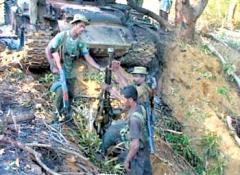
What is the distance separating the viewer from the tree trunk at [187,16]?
1006cm

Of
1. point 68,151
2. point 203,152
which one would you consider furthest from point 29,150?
point 203,152

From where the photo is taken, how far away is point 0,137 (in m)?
5.00

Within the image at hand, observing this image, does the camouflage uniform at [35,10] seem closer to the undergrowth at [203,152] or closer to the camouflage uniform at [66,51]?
the camouflage uniform at [66,51]

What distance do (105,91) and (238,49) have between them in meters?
6.20

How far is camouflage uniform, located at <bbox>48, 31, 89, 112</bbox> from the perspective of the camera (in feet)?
22.1

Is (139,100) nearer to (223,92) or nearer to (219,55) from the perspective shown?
(223,92)

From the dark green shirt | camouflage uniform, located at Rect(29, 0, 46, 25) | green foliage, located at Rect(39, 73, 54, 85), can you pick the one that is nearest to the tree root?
the dark green shirt

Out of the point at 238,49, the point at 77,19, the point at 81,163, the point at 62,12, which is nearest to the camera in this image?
the point at 81,163

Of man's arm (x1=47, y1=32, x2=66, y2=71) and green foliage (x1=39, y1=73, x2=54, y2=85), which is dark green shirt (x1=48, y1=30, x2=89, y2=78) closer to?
man's arm (x1=47, y1=32, x2=66, y2=71)

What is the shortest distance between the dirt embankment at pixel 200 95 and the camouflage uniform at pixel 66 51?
2.58 meters

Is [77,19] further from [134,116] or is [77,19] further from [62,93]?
[134,116]

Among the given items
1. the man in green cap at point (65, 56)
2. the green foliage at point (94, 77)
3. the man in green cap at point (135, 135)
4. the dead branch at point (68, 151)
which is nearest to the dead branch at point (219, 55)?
the green foliage at point (94, 77)

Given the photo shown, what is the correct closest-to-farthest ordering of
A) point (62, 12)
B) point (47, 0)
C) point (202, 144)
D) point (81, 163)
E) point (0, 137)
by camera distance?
point (0, 137)
point (81, 163)
point (202, 144)
point (62, 12)
point (47, 0)

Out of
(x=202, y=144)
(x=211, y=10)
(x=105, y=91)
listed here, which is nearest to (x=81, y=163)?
(x=105, y=91)
